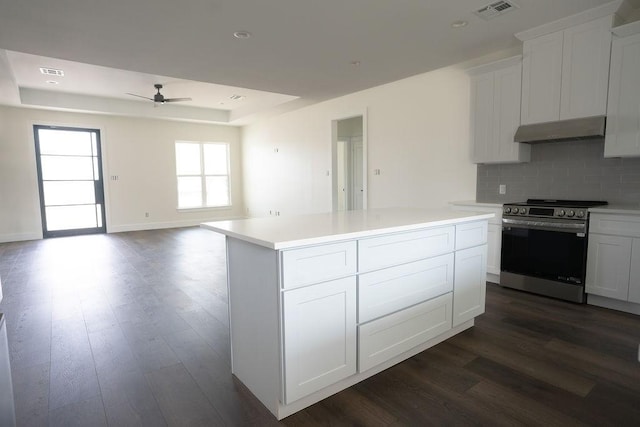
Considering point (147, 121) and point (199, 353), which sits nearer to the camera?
point (199, 353)

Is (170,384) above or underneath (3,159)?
underneath

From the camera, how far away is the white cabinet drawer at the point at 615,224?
2.97 metres

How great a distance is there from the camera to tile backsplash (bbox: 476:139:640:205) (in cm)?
329

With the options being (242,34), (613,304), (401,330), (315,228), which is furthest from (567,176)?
(242,34)

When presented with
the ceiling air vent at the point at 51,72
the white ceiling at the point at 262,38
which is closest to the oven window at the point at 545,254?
the white ceiling at the point at 262,38

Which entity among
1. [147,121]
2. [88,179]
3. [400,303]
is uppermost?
[147,121]

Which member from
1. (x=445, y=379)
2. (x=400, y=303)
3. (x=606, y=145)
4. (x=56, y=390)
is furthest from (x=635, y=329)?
(x=56, y=390)

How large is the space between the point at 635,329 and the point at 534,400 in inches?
62.7

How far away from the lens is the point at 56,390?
6.72ft

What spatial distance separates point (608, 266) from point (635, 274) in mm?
187

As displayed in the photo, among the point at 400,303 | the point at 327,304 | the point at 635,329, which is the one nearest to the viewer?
the point at 327,304

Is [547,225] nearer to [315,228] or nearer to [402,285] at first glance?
[402,285]

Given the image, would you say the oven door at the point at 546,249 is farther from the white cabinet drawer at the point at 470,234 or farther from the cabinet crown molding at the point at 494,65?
the cabinet crown molding at the point at 494,65

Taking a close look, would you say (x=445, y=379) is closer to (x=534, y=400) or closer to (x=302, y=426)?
(x=534, y=400)
